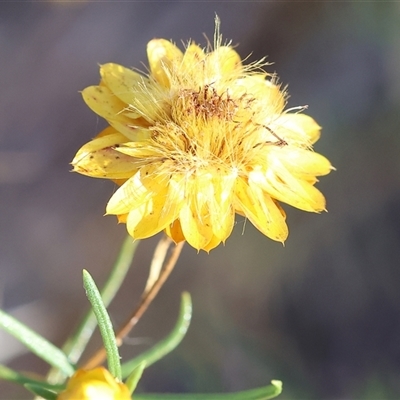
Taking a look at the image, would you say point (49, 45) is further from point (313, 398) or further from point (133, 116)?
point (313, 398)

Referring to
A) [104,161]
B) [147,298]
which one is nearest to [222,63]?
[104,161]

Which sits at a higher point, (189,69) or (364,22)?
(364,22)

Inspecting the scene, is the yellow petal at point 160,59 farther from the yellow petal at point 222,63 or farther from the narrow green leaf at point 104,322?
the narrow green leaf at point 104,322

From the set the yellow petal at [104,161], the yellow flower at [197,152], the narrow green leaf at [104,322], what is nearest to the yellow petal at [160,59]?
the yellow flower at [197,152]

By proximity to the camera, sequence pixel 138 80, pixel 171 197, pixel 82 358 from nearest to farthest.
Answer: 1. pixel 171 197
2. pixel 138 80
3. pixel 82 358

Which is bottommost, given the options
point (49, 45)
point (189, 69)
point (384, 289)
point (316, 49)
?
point (384, 289)

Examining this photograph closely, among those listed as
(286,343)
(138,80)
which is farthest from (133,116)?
(286,343)

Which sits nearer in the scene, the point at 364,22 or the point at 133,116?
the point at 133,116

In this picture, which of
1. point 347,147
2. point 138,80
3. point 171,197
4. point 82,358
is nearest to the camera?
point 171,197
